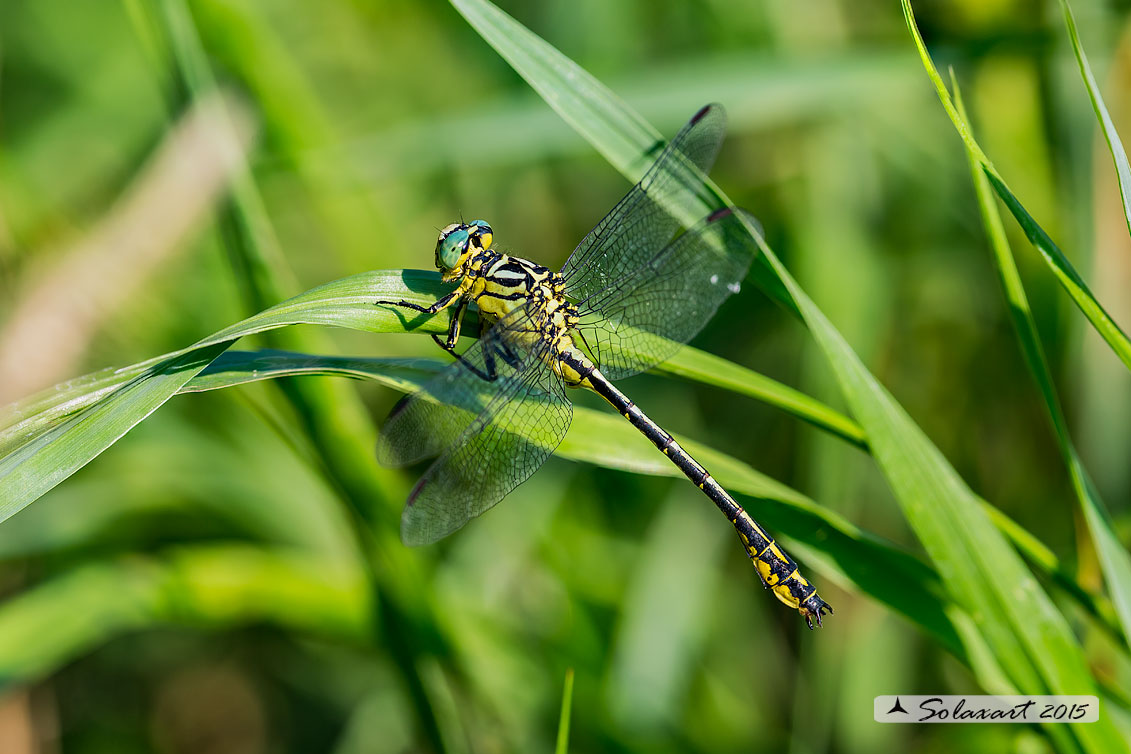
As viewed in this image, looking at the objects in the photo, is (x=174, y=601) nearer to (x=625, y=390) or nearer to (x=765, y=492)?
(x=765, y=492)

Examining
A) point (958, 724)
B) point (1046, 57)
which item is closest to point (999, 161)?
point (1046, 57)

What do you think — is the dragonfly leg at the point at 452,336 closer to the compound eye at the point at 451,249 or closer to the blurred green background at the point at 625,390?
the compound eye at the point at 451,249

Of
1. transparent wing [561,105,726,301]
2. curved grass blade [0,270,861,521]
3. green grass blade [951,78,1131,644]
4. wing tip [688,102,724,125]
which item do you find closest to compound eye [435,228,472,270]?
transparent wing [561,105,726,301]

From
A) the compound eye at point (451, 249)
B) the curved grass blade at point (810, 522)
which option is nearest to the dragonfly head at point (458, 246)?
the compound eye at point (451, 249)

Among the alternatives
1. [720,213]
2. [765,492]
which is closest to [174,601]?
[765,492]

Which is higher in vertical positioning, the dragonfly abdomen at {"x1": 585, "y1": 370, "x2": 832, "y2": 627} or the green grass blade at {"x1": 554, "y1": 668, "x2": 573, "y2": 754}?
the dragonfly abdomen at {"x1": 585, "y1": 370, "x2": 832, "y2": 627}

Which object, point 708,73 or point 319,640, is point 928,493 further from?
point 319,640

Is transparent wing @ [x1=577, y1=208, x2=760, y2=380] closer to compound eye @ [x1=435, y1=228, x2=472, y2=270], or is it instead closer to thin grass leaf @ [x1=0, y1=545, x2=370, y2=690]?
compound eye @ [x1=435, y1=228, x2=472, y2=270]
